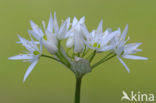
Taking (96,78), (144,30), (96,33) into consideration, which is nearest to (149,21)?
(144,30)

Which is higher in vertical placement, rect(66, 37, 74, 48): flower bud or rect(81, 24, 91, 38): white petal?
rect(81, 24, 91, 38): white petal

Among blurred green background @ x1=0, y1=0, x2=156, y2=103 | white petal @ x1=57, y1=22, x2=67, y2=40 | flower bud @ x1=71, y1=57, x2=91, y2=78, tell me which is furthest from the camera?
blurred green background @ x1=0, y1=0, x2=156, y2=103

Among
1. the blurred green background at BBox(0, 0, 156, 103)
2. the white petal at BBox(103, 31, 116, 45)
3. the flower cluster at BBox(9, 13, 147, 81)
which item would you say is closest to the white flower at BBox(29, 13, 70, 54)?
the flower cluster at BBox(9, 13, 147, 81)

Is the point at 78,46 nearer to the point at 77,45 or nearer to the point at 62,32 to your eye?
the point at 77,45

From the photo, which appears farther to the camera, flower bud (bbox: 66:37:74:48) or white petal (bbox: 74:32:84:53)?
flower bud (bbox: 66:37:74:48)

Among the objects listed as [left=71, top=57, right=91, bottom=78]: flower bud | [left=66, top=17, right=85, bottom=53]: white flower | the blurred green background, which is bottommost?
[left=71, top=57, right=91, bottom=78]: flower bud

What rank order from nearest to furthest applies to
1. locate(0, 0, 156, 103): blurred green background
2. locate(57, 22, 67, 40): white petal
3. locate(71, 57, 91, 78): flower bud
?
locate(71, 57, 91, 78): flower bud, locate(57, 22, 67, 40): white petal, locate(0, 0, 156, 103): blurred green background

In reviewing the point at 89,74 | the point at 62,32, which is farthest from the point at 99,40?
the point at 89,74

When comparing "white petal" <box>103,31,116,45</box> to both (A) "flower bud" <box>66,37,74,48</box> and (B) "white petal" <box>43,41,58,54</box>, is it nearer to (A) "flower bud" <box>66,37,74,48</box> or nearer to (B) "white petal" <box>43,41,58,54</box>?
(A) "flower bud" <box>66,37,74,48</box>

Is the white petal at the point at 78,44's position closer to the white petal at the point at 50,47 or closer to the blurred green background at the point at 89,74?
the white petal at the point at 50,47
